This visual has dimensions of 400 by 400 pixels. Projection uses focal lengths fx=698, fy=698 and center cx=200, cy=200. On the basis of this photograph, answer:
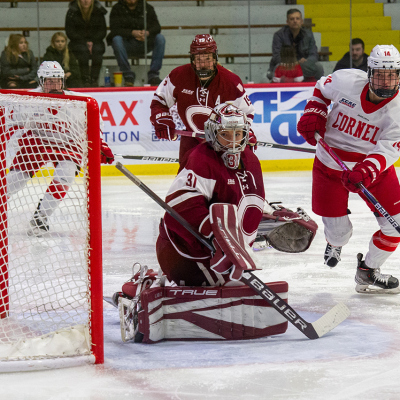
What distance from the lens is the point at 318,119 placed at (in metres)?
3.24

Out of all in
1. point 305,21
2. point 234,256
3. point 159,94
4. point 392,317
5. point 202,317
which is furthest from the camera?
point 305,21

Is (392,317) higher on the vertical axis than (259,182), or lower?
lower

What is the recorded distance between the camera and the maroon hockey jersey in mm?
2410

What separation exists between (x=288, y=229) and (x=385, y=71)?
3.76 feet

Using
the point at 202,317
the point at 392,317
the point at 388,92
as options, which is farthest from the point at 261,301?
the point at 388,92

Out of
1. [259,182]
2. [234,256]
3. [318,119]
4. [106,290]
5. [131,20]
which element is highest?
[131,20]

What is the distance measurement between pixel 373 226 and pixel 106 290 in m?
2.13

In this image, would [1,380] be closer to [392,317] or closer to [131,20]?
[392,317]

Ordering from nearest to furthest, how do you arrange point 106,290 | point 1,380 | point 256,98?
1. point 1,380
2. point 106,290
3. point 256,98

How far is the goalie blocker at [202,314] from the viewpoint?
2.37 meters

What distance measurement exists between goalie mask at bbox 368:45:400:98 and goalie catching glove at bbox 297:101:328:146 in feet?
1.12

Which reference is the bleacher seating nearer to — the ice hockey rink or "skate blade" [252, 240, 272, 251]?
"skate blade" [252, 240, 272, 251]

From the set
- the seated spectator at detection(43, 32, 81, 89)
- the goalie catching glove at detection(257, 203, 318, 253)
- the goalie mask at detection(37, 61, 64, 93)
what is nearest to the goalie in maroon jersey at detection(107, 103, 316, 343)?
the goalie catching glove at detection(257, 203, 318, 253)

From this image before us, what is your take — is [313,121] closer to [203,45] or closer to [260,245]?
[203,45]
